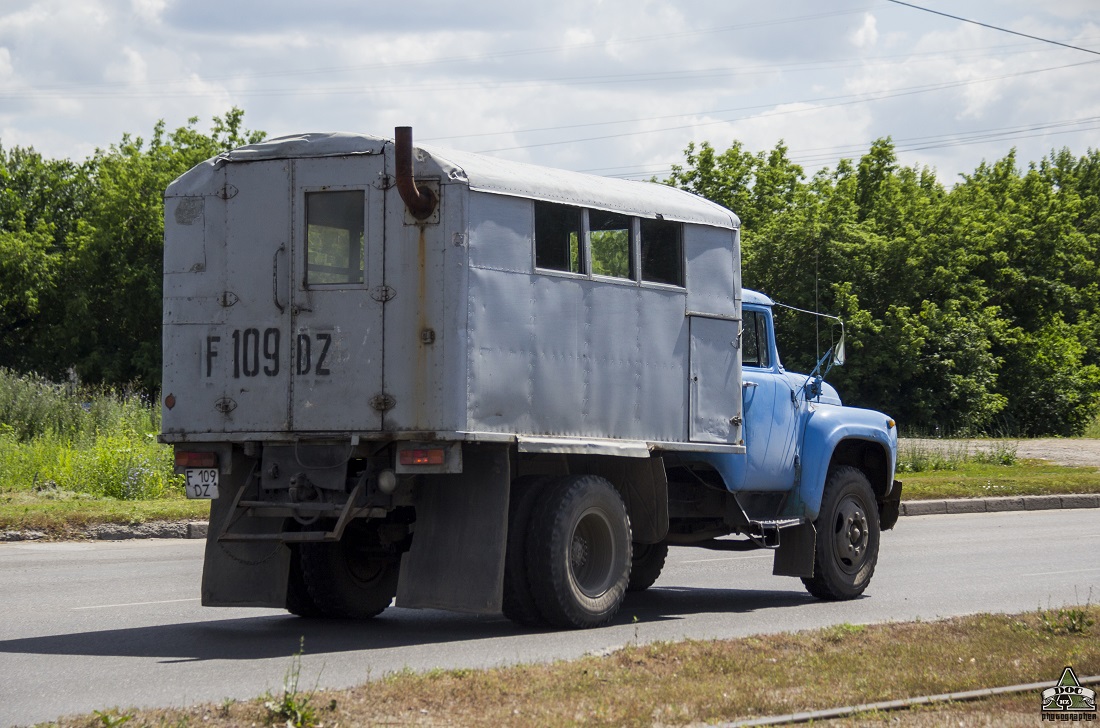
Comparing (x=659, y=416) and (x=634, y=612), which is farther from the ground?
(x=659, y=416)

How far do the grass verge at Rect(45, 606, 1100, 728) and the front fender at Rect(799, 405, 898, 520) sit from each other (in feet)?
9.59

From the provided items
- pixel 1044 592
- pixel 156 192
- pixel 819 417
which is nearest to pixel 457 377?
pixel 819 417

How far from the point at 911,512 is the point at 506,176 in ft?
46.1

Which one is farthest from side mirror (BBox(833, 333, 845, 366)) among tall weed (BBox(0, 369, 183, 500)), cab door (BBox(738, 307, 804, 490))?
tall weed (BBox(0, 369, 183, 500))

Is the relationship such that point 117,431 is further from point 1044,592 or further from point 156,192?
point 156,192

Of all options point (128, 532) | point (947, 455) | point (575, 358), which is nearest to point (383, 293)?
point (575, 358)

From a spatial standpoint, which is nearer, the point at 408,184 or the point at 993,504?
the point at 408,184

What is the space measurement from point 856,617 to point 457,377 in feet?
11.9

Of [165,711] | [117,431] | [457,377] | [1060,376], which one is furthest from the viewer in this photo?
[1060,376]

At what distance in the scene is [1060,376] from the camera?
4141 centimetres

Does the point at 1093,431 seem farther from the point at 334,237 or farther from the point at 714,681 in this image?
the point at 714,681

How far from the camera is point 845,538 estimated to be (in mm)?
11961

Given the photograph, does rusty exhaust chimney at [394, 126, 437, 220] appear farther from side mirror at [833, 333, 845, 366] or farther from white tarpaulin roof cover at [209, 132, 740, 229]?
side mirror at [833, 333, 845, 366]

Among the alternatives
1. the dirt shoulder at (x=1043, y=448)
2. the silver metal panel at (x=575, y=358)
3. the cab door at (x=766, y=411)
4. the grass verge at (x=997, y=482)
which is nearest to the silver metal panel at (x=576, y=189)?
the silver metal panel at (x=575, y=358)
